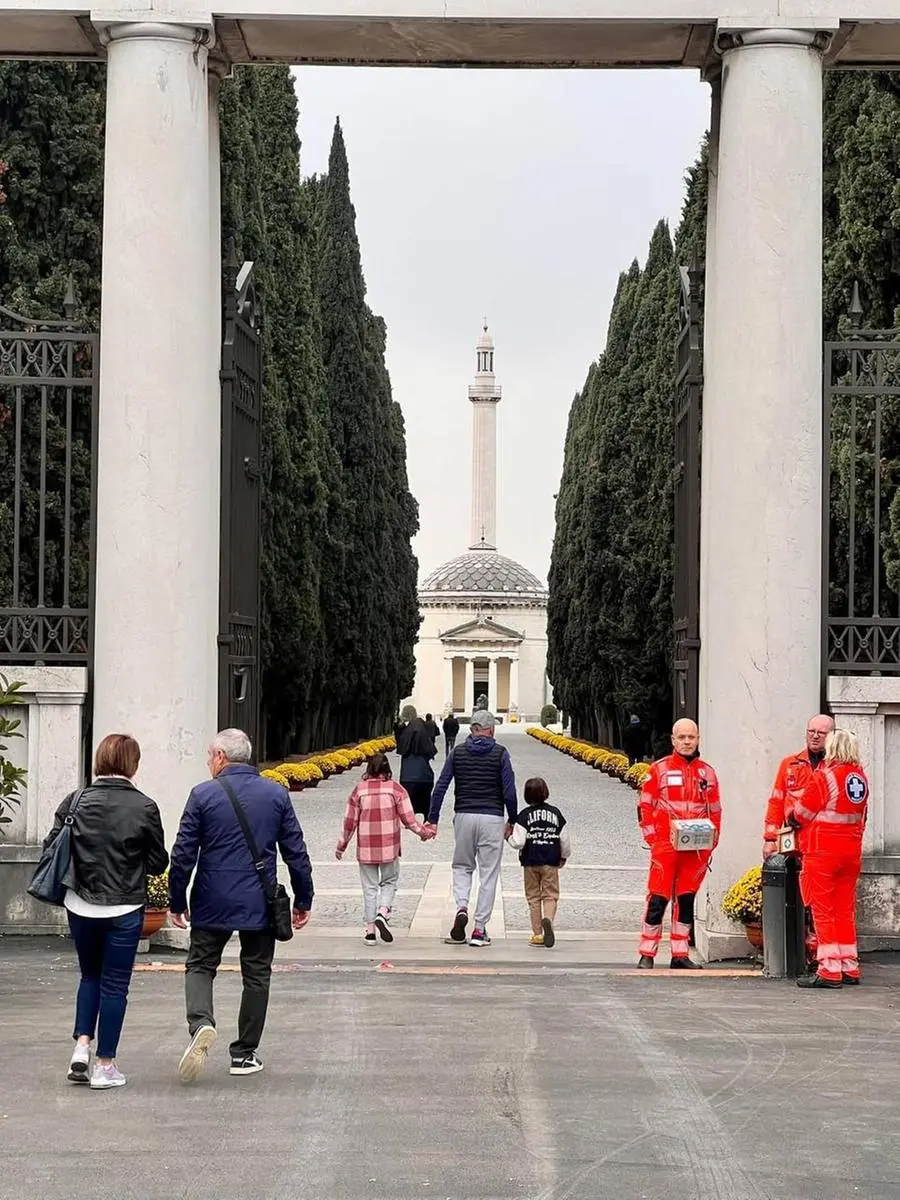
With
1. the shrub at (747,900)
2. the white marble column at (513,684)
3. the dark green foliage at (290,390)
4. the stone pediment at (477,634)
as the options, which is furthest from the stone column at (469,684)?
the shrub at (747,900)

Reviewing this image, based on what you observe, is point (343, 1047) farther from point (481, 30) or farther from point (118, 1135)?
point (481, 30)

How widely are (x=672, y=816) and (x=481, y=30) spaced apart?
5.00 meters

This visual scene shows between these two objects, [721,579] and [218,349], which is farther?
[218,349]

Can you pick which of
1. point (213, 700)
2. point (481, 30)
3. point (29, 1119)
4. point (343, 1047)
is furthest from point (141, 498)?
point (29, 1119)

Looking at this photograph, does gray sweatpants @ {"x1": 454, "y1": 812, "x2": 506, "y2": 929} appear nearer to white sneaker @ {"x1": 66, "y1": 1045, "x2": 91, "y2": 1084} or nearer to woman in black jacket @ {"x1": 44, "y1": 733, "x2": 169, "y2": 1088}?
woman in black jacket @ {"x1": 44, "y1": 733, "x2": 169, "y2": 1088}

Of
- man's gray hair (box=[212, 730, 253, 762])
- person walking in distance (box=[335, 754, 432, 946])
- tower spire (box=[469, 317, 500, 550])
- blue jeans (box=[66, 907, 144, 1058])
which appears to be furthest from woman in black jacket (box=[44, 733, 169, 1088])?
tower spire (box=[469, 317, 500, 550])

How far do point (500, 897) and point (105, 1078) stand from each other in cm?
892

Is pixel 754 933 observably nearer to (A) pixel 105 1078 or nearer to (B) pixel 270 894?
(B) pixel 270 894

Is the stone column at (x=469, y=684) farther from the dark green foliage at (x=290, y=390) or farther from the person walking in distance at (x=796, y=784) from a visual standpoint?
the person walking in distance at (x=796, y=784)

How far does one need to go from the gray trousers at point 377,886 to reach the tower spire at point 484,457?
4056 inches

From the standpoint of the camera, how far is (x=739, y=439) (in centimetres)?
1153

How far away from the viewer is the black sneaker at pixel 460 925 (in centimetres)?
1249

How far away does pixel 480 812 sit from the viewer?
41.3 ft

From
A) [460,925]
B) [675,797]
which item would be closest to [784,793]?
[675,797]
